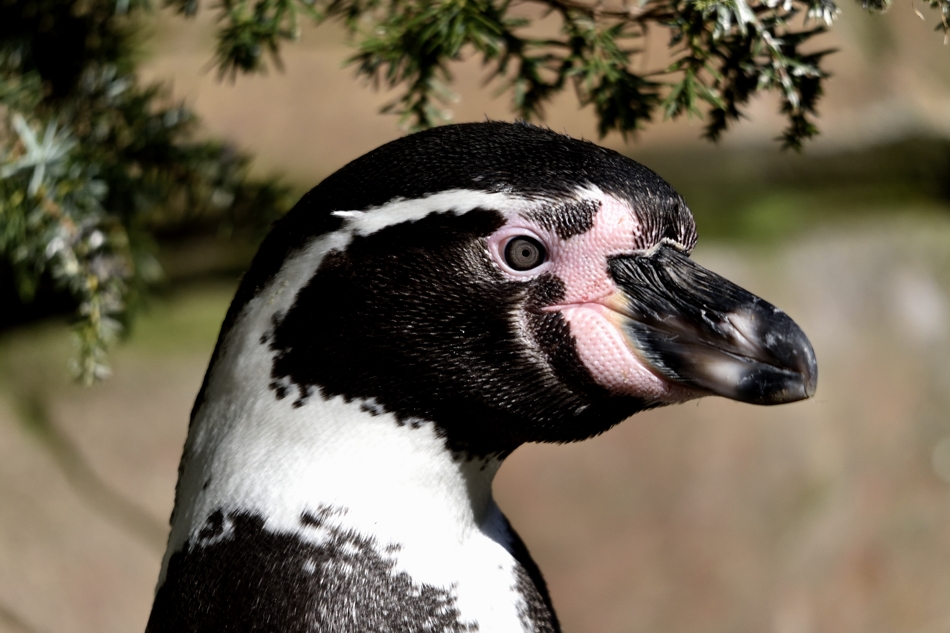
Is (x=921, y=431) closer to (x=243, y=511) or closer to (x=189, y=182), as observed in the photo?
(x=189, y=182)

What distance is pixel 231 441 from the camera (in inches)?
31.4

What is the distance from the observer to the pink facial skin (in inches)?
29.0

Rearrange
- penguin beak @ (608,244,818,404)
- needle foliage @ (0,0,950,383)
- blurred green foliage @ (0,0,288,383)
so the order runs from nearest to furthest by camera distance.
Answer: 1. penguin beak @ (608,244,818,404)
2. needle foliage @ (0,0,950,383)
3. blurred green foliage @ (0,0,288,383)

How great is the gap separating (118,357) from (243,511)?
5.19ft

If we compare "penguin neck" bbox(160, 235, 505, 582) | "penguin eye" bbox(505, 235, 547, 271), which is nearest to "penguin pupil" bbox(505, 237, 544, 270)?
"penguin eye" bbox(505, 235, 547, 271)

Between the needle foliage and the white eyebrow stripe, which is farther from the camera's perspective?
the needle foliage

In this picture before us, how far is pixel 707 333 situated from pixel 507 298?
0.50ft

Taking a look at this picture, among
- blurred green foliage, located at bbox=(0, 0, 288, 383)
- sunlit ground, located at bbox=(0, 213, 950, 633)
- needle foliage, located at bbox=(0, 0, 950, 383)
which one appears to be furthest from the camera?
sunlit ground, located at bbox=(0, 213, 950, 633)

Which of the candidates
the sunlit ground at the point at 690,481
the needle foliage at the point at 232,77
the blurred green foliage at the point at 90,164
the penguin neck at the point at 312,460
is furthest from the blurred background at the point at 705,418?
the penguin neck at the point at 312,460

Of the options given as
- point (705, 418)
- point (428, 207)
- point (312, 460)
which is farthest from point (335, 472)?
point (705, 418)

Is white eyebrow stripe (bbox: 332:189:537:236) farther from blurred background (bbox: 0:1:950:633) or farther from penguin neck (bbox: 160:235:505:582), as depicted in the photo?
blurred background (bbox: 0:1:950:633)

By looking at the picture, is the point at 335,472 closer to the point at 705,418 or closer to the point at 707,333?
the point at 707,333

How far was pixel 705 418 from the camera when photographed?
2221 millimetres

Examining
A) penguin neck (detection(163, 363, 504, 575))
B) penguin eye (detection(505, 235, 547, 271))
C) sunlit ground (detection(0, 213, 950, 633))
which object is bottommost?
sunlit ground (detection(0, 213, 950, 633))
